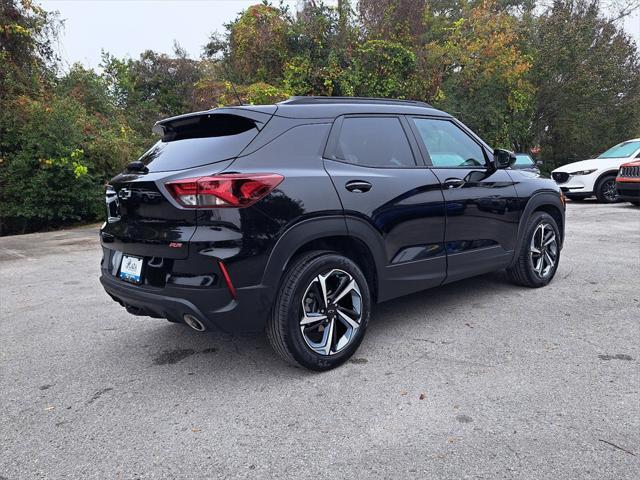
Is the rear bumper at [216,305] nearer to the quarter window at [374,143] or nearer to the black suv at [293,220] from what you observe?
the black suv at [293,220]

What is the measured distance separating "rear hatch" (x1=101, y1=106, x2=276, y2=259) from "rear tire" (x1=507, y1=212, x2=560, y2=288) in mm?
2929

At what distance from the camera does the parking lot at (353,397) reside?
221 centimetres

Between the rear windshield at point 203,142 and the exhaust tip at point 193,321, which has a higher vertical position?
the rear windshield at point 203,142

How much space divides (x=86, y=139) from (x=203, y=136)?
1070 centimetres

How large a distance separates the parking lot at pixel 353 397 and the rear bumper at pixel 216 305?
441mm

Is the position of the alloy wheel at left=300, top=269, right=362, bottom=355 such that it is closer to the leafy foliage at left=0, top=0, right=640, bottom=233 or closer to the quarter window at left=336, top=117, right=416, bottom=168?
the quarter window at left=336, top=117, right=416, bottom=168

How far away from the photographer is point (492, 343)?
3.49 m

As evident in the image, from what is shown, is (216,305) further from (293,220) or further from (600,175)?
(600,175)

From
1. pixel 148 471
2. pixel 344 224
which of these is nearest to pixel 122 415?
pixel 148 471

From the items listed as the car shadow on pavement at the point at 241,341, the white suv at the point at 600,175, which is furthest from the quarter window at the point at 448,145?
the white suv at the point at 600,175

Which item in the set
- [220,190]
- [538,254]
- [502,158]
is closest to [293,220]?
[220,190]

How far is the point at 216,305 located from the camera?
2717 mm

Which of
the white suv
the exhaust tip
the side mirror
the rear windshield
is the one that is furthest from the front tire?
the white suv

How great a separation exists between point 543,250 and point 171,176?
12.3 feet
